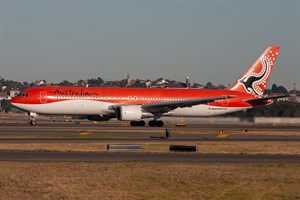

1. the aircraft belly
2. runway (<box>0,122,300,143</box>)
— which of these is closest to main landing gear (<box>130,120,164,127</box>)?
the aircraft belly

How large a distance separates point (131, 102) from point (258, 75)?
17.5 meters

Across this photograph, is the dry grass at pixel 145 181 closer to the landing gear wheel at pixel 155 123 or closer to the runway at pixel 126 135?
the runway at pixel 126 135

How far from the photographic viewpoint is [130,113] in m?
69.8

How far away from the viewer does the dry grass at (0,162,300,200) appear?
20.5 meters

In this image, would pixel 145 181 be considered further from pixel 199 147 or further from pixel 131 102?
pixel 131 102

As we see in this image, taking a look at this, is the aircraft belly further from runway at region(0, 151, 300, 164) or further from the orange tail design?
runway at region(0, 151, 300, 164)

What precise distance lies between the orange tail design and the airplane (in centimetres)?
149

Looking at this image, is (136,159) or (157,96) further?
(157,96)

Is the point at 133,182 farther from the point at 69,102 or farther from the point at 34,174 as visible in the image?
the point at 69,102

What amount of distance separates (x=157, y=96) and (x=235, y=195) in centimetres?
5406

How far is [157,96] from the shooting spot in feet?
245

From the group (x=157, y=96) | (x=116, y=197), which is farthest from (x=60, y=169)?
(x=157, y=96)

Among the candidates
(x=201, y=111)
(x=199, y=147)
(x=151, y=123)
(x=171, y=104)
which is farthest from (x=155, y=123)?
(x=199, y=147)

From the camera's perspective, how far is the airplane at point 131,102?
71.1m
